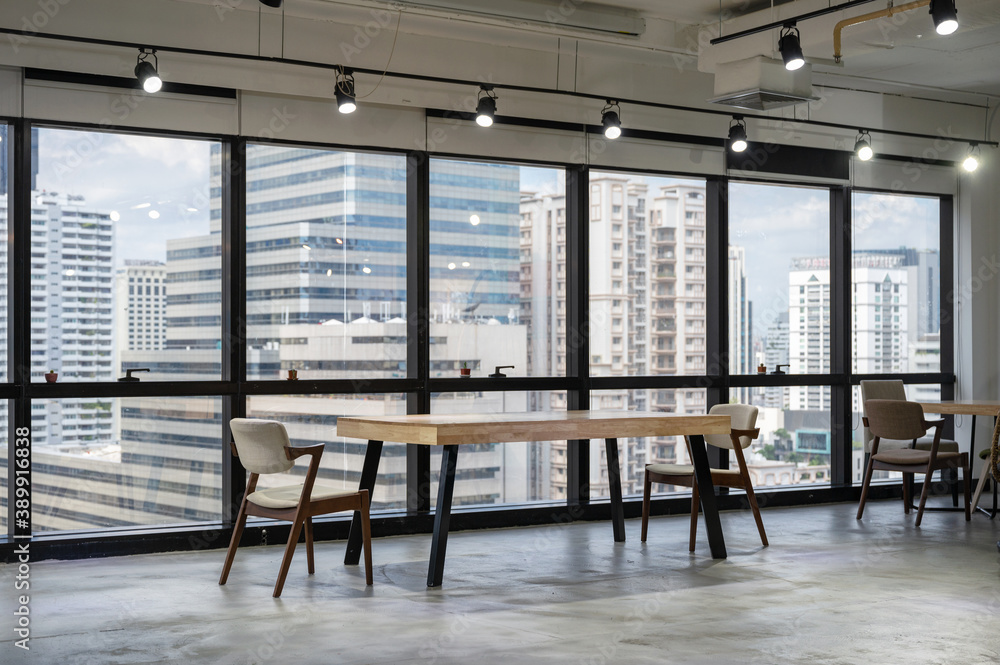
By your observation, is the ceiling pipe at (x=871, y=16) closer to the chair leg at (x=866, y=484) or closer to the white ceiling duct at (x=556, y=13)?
the white ceiling duct at (x=556, y=13)

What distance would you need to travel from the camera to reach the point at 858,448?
8.94 metres

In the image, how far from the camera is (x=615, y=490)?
6.68m

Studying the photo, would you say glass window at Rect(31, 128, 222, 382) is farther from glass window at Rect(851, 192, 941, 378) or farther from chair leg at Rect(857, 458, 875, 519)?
glass window at Rect(851, 192, 941, 378)

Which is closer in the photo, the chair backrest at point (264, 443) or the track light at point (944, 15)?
the chair backrest at point (264, 443)

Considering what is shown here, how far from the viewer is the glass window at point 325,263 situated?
22.1ft

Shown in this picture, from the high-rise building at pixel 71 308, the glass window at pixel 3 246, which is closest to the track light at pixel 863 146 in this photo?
the high-rise building at pixel 71 308

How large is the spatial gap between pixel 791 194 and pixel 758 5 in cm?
231

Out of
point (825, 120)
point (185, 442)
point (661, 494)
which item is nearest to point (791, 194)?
point (825, 120)

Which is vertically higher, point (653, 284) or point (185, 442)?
point (653, 284)

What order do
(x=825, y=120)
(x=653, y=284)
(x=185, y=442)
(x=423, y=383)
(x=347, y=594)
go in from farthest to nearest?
1. (x=825, y=120)
2. (x=653, y=284)
3. (x=423, y=383)
4. (x=185, y=442)
5. (x=347, y=594)

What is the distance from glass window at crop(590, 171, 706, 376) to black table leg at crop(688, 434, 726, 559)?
167cm

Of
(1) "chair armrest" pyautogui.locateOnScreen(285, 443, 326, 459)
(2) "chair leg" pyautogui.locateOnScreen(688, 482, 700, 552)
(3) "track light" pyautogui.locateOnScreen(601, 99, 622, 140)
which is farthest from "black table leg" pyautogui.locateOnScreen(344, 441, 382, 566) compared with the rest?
(3) "track light" pyautogui.locateOnScreen(601, 99, 622, 140)

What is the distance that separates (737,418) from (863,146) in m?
3.04

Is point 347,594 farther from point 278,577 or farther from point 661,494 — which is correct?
point 661,494
